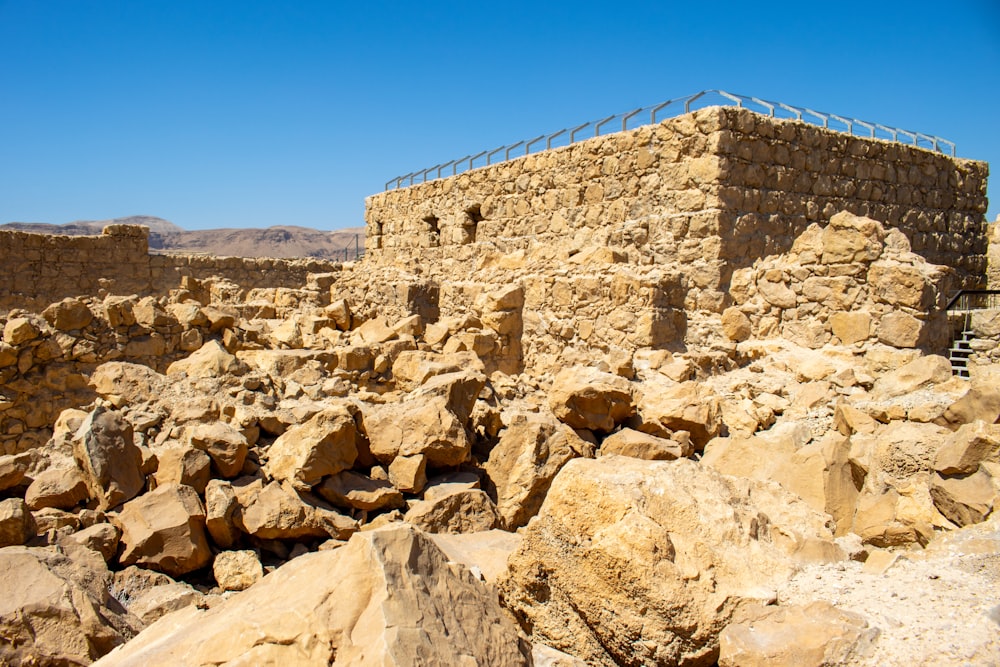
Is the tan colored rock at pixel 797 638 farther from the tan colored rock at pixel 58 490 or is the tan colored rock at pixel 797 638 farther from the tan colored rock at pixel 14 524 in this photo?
the tan colored rock at pixel 58 490

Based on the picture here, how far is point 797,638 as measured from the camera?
7.75ft

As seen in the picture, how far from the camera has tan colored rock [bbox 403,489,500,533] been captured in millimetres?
4449

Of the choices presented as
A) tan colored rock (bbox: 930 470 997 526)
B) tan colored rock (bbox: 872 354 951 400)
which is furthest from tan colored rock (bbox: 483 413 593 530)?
tan colored rock (bbox: 872 354 951 400)

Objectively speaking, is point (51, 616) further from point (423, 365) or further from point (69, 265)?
point (69, 265)

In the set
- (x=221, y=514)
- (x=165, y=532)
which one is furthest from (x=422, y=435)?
(x=165, y=532)

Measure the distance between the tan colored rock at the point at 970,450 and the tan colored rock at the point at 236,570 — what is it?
3.89m

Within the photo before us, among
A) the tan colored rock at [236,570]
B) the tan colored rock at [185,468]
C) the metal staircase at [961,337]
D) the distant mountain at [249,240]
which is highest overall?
the distant mountain at [249,240]

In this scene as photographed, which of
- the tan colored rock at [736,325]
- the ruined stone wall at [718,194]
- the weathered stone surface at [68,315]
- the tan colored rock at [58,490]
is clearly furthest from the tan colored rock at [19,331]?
the tan colored rock at [736,325]

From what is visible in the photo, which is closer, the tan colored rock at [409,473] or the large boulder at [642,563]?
the large boulder at [642,563]

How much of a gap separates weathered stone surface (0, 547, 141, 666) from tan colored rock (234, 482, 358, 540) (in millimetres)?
910

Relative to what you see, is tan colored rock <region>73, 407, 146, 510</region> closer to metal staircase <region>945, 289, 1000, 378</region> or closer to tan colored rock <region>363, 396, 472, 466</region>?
tan colored rock <region>363, 396, 472, 466</region>

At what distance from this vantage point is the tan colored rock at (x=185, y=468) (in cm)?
431

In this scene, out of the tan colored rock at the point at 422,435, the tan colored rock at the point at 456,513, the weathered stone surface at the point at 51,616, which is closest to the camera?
the weathered stone surface at the point at 51,616

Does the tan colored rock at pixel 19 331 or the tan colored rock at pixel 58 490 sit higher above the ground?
the tan colored rock at pixel 19 331
